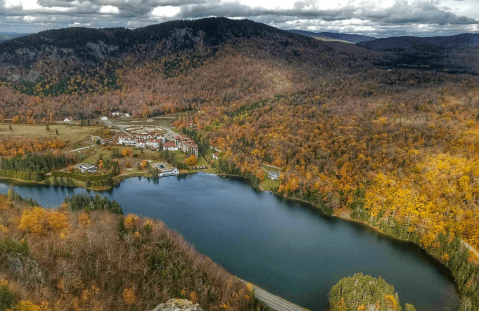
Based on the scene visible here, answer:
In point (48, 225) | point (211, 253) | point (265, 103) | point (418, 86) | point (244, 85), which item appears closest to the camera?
point (48, 225)

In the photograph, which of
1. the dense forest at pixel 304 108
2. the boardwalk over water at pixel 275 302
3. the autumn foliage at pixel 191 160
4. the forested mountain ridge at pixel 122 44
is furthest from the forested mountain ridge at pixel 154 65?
the boardwalk over water at pixel 275 302

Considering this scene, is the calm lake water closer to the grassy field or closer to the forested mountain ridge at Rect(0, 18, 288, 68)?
the grassy field

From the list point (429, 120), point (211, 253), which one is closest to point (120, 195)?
point (211, 253)

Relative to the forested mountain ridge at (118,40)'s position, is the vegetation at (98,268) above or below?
below

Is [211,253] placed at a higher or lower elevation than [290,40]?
lower

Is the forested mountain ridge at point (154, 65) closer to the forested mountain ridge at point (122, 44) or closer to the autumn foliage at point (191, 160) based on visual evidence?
the forested mountain ridge at point (122, 44)

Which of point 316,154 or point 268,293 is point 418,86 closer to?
point 316,154

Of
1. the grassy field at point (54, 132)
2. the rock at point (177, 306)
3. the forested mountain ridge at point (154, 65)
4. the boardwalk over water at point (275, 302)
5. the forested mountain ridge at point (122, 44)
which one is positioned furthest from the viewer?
the forested mountain ridge at point (122, 44)
